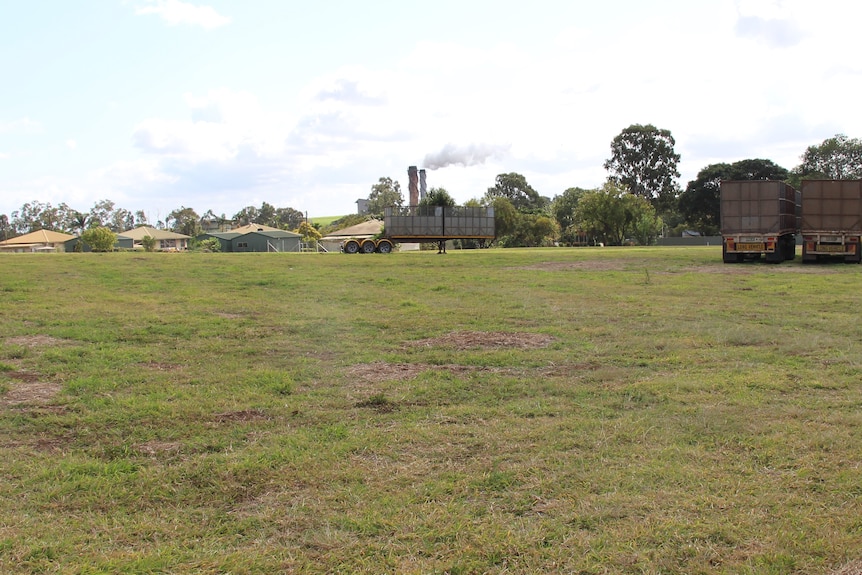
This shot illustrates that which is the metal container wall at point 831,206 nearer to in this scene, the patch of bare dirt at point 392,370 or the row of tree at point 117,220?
the patch of bare dirt at point 392,370

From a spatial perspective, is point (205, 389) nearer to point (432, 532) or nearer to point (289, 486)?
point (289, 486)

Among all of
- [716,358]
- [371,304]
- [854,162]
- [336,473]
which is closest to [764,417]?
[716,358]

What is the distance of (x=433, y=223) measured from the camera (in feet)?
120

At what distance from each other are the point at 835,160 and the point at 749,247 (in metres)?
68.4

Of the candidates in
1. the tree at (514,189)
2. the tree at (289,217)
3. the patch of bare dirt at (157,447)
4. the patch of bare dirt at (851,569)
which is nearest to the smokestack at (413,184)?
the tree at (514,189)

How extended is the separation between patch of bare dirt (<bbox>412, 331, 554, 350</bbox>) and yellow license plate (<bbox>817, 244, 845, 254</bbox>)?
18.7 meters

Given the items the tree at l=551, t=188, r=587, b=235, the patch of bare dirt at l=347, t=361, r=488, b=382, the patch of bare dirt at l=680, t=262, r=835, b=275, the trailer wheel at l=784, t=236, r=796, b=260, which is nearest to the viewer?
the patch of bare dirt at l=347, t=361, r=488, b=382

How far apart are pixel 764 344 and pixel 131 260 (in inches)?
718

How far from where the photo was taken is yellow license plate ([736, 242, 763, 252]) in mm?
24656

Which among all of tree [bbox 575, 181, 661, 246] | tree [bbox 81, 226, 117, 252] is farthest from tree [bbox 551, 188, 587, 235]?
tree [bbox 81, 226, 117, 252]

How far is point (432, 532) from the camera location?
12.5 ft

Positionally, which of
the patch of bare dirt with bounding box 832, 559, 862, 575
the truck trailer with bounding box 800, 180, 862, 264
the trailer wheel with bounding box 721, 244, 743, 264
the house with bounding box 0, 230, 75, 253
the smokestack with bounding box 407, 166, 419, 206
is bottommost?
the patch of bare dirt with bounding box 832, 559, 862, 575

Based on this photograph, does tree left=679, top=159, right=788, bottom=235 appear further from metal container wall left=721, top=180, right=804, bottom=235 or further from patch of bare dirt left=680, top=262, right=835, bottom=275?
patch of bare dirt left=680, top=262, right=835, bottom=275

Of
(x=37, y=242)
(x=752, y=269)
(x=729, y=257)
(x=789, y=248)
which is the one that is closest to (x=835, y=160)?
(x=789, y=248)
